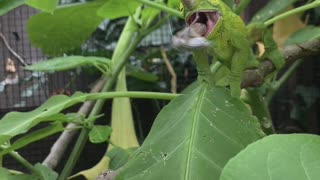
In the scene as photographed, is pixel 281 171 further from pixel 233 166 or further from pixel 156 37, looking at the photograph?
pixel 156 37

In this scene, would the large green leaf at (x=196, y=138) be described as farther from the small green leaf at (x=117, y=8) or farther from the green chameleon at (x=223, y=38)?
the small green leaf at (x=117, y=8)

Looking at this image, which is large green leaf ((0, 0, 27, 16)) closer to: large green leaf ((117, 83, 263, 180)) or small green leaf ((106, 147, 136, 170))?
large green leaf ((117, 83, 263, 180))

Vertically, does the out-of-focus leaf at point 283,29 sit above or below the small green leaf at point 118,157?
above

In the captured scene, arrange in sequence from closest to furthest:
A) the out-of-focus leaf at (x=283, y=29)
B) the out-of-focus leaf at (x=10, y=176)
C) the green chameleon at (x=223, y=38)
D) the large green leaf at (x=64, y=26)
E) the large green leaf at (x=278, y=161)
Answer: the large green leaf at (x=278, y=161) < the green chameleon at (x=223, y=38) < the out-of-focus leaf at (x=10, y=176) < the large green leaf at (x=64, y=26) < the out-of-focus leaf at (x=283, y=29)

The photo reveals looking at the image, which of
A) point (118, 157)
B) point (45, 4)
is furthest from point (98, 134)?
point (45, 4)

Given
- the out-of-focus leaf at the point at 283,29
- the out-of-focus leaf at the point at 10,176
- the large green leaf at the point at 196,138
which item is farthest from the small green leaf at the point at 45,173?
the out-of-focus leaf at the point at 283,29

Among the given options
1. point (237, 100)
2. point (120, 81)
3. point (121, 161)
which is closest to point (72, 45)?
point (120, 81)

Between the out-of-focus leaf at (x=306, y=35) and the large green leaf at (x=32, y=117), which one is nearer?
the large green leaf at (x=32, y=117)

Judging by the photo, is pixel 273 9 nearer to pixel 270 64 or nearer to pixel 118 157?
pixel 270 64
